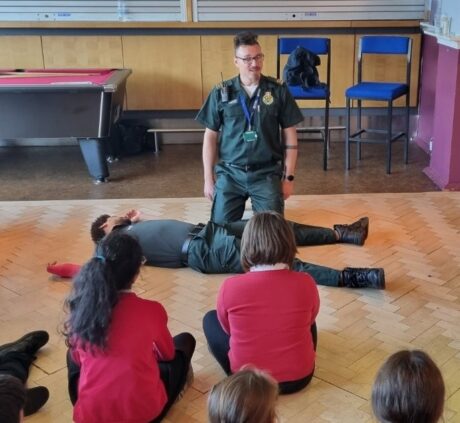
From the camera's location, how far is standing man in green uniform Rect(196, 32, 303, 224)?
3.82 metres

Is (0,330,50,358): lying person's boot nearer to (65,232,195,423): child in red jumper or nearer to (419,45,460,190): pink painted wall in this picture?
(65,232,195,423): child in red jumper

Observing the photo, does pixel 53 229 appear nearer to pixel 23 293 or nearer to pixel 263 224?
pixel 23 293

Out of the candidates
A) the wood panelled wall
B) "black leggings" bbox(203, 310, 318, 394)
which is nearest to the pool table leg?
the wood panelled wall

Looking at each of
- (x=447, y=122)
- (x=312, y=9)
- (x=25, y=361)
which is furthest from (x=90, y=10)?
(x=25, y=361)

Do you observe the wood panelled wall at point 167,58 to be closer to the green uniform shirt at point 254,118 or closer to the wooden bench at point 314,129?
the wooden bench at point 314,129

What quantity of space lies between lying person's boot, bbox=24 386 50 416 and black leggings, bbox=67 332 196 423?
0.49ft

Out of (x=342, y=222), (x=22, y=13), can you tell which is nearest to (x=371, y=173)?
(x=342, y=222)

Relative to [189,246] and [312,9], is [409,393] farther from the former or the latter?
[312,9]

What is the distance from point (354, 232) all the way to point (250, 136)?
0.84 m

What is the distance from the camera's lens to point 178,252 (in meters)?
3.60

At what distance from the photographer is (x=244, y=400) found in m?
1.40

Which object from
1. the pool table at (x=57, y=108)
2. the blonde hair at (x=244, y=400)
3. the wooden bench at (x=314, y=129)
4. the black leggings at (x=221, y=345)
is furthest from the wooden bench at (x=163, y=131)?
the blonde hair at (x=244, y=400)

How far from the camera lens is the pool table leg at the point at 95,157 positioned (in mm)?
5266

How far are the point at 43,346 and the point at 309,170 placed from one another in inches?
129
